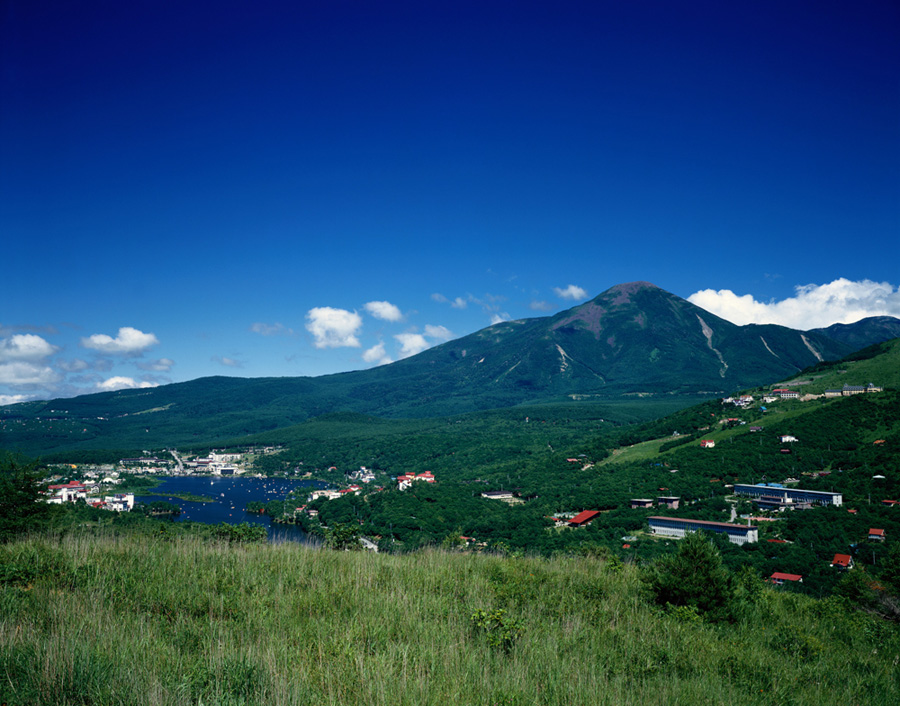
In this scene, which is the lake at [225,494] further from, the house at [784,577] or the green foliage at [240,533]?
the green foliage at [240,533]

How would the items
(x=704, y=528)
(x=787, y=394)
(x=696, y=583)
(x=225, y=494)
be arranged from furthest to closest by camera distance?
(x=787, y=394), (x=225, y=494), (x=704, y=528), (x=696, y=583)

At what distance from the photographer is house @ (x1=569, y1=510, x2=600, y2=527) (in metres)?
36.0

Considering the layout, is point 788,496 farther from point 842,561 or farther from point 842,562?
point 842,562

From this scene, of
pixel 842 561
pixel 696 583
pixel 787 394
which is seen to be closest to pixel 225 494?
pixel 842 561

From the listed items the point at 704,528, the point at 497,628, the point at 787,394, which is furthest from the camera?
the point at 787,394

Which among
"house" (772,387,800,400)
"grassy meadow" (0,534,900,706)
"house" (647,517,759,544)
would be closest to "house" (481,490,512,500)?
"house" (647,517,759,544)

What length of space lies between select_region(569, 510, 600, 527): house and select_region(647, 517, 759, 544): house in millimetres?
4289

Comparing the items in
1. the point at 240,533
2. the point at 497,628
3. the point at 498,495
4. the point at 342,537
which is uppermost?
the point at 497,628

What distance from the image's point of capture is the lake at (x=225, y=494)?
161 feet

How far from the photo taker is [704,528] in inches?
992

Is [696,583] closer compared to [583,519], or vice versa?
[696,583]

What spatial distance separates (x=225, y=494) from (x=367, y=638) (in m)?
74.4

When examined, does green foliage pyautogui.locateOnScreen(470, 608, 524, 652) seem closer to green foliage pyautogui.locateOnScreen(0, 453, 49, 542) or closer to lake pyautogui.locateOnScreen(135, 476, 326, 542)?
green foliage pyautogui.locateOnScreen(0, 453, 49, 542)

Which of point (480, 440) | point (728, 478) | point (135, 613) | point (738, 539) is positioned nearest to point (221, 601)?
point (135, 613)
